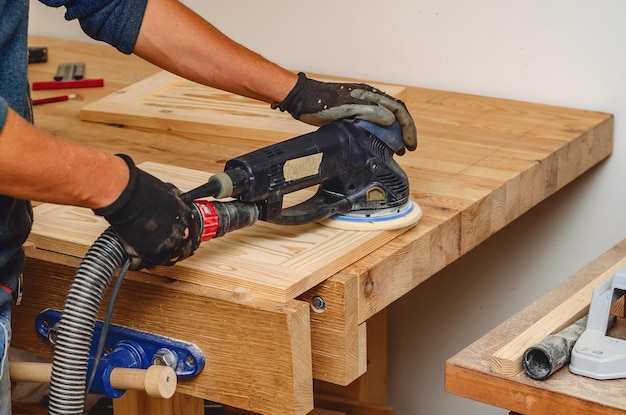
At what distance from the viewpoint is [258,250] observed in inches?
61.5

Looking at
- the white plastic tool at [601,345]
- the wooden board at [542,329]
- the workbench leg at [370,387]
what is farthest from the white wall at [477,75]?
the white plastic tool at [601,345]

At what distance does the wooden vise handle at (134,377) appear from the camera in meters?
1.38

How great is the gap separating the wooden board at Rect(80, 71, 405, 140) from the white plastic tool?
32.4 inches

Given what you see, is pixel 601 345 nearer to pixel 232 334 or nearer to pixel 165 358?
pixel 232 334

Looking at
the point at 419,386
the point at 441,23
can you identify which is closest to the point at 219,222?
the point at 441,23

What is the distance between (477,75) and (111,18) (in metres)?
1.09

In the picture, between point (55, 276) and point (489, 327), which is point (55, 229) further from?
point (489, 327)

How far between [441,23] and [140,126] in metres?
0.78

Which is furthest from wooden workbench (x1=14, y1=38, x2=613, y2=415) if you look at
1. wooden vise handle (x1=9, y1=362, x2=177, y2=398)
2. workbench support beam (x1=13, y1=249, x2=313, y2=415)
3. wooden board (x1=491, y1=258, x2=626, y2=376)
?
wooden board (x1=491, y1=258, x2=626, y2=376)

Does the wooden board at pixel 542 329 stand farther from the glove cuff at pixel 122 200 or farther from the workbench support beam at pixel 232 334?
the glove cuff at pixel 122 200

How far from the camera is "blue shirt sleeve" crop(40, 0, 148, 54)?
1.61m

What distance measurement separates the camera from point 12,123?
3.93ft

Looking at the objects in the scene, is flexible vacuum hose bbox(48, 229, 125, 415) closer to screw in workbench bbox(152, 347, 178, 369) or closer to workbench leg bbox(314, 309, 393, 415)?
screw in workbench bbox(152, 347, 178, 369)

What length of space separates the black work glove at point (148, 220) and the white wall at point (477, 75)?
4.04 feet
